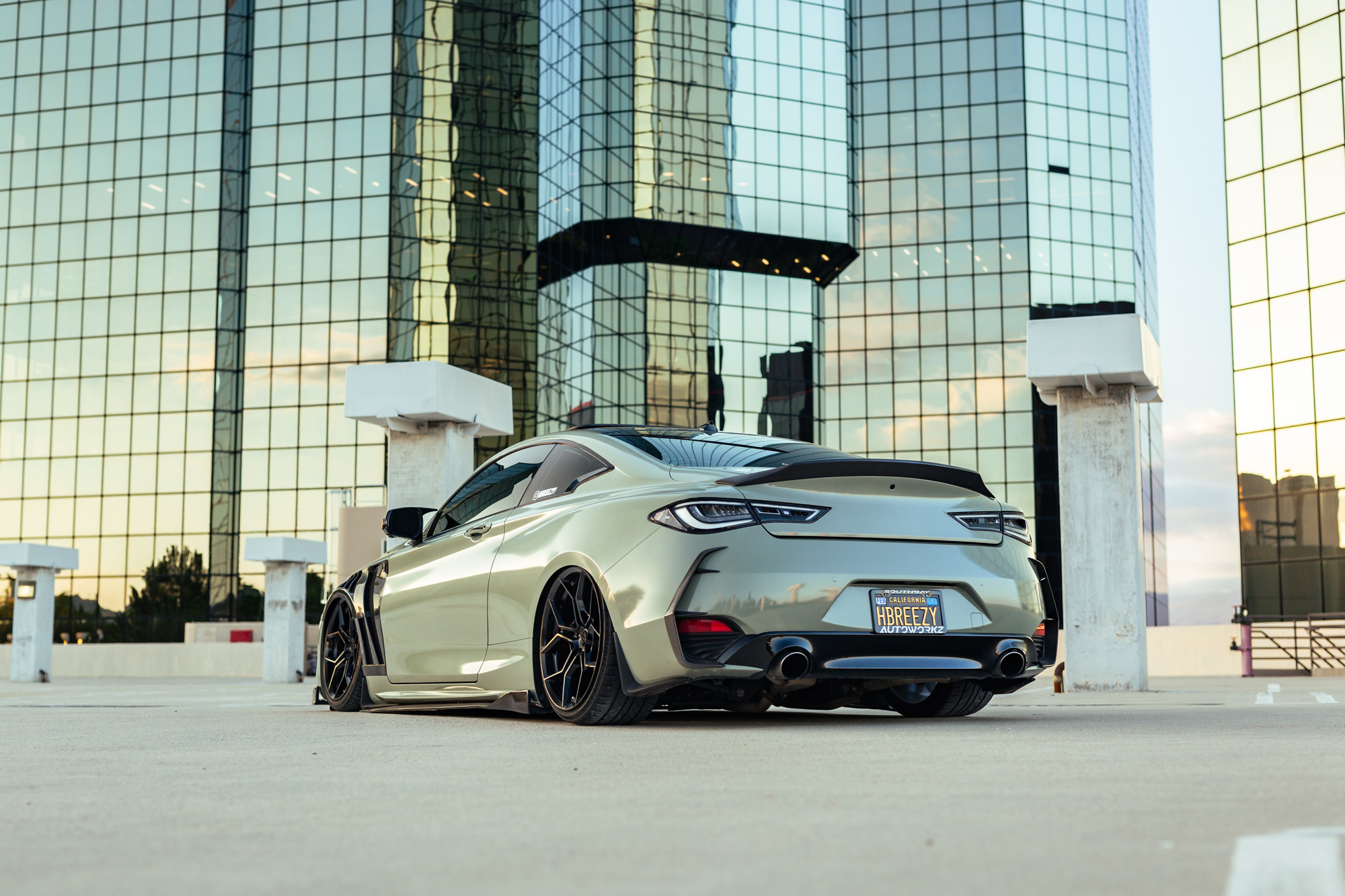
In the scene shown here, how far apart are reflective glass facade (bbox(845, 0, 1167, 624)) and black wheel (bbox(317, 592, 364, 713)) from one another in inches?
2413

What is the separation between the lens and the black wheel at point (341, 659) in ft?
27.8

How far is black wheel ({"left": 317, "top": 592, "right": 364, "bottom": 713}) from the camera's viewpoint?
8.48 metres

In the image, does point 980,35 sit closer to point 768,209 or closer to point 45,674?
point 768,209

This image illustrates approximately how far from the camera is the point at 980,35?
71.8 metres

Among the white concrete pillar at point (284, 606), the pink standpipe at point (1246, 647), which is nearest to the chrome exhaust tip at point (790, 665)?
the pink standpipe at point (1246, 647)

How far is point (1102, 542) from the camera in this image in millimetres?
14484

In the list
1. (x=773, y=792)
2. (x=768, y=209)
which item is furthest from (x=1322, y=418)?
(x=773, y=792)

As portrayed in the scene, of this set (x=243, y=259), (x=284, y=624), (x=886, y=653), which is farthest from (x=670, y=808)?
(x=243, y=259)

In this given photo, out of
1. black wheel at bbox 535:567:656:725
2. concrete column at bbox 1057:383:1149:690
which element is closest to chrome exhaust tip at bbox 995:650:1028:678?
black wheel at bbox 535:567:656:725

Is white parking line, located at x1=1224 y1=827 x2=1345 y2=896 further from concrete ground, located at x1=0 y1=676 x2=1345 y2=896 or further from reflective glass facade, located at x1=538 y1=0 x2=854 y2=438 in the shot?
reflective glass facade, located at x1=538 y1=0 x2=854 y2=438

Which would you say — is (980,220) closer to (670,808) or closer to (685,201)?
(685,201)

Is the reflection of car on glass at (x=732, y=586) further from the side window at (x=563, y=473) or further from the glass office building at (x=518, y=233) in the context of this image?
the glass office building at (x=518, y=233)

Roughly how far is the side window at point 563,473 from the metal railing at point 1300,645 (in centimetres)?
2687

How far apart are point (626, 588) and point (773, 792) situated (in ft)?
8.00
